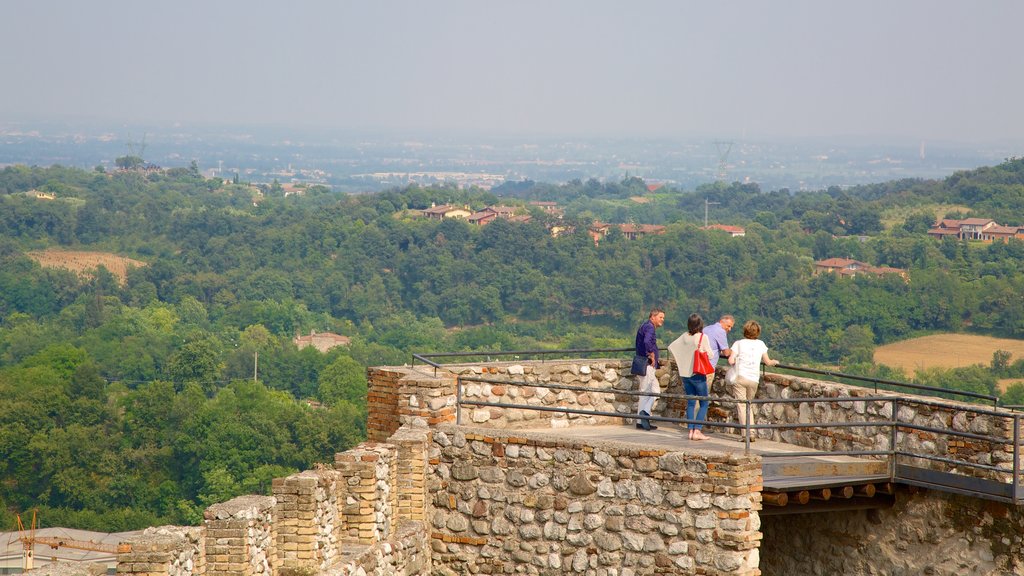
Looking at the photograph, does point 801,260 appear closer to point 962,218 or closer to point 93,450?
point 962,218

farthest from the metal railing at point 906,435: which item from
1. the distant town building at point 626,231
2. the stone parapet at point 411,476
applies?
the distant town building at point 626,231

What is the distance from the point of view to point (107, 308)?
14475 centimetres

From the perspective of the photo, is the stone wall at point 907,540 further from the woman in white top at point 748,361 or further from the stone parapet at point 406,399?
the stone parapet at point 406,399

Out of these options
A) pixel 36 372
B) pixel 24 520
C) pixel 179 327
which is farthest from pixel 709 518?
pixel 179 327

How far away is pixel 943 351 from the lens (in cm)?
11919

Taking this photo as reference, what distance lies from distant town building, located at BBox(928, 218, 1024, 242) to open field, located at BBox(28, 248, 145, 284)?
82447 millimetres

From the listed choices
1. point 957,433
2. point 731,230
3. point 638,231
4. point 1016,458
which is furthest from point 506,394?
point 638,231

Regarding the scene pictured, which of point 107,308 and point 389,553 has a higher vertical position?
point 389,553

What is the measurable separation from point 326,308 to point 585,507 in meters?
154

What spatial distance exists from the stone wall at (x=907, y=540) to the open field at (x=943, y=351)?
334 feet

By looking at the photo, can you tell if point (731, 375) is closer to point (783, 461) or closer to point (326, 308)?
point (783, 461)

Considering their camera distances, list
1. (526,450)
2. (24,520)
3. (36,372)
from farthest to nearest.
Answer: (36,372) < (24,520) < (526,450)

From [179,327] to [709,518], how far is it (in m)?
133

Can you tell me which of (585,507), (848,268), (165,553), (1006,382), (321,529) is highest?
(165,553)
